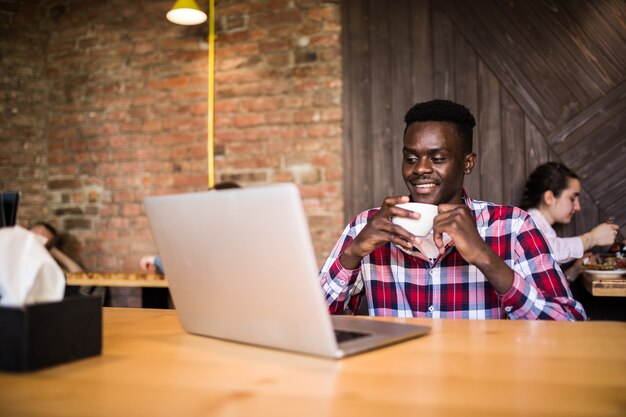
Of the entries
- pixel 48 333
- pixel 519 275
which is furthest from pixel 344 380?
pixel 519 275

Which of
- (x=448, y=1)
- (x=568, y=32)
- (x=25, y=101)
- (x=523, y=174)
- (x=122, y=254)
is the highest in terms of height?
(x=448, y=1)

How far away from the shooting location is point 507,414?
55 centimetres

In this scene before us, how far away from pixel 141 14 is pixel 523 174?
2684mm

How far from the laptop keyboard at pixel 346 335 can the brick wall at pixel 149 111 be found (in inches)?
102

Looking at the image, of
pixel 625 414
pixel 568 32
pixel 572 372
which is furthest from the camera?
pixel 568 32

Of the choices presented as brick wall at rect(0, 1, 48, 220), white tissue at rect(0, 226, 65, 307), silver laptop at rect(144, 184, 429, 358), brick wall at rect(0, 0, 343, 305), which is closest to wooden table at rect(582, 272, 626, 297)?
brick wall at rect(0, 0, 343, 305)

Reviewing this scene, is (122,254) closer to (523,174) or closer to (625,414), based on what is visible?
(523,174)

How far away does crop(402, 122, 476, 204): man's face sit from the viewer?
1.59 m

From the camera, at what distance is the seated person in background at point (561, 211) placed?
120 inches

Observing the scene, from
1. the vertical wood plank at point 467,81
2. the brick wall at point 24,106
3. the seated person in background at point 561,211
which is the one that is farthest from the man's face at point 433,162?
the brick wall at point 24,106

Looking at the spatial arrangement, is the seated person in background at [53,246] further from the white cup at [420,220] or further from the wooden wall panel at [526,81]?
the white cup at [420,220]

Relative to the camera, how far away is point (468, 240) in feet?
3.89

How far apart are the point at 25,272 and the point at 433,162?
44.7 inches

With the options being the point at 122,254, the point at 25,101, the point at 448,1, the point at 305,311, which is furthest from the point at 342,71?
the point at 305,311
